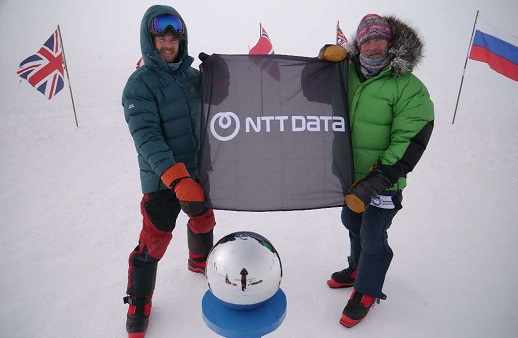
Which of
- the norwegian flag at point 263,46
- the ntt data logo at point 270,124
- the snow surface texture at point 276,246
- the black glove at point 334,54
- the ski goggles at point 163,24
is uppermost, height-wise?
the norwegian flag at point 263,46

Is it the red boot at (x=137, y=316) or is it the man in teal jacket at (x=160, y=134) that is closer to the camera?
the man in teal jacket at (x=160, y=134)

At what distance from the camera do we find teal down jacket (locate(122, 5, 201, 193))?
198 centimetres

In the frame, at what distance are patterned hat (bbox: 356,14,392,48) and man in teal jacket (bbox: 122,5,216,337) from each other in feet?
3.50

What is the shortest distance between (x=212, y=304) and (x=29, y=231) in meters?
3.34

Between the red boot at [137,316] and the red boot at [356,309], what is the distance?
1.40 m

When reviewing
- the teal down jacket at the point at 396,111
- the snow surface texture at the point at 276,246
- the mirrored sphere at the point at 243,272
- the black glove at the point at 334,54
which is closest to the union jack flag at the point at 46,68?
the snow surface texture at the point at 276,246

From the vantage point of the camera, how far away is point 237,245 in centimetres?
111

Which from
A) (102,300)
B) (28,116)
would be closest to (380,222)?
(102,300)

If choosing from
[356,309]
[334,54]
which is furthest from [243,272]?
[356,309]

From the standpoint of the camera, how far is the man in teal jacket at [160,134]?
195cm

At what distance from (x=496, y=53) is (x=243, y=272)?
6.79 m

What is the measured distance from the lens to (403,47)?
198cm

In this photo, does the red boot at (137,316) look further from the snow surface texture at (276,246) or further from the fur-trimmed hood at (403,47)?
the fur-trimmed hood at (403,47)

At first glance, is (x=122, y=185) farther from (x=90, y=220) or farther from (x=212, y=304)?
(x=212, y=304)
